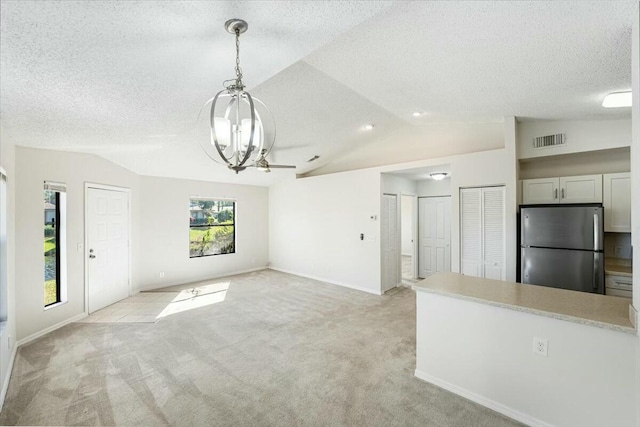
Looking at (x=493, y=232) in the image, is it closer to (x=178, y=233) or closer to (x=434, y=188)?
(x=434, y=188)

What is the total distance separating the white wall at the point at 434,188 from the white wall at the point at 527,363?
4201mm

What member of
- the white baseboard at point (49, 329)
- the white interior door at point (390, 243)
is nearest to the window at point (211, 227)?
the white baseboard at point (49, 329)

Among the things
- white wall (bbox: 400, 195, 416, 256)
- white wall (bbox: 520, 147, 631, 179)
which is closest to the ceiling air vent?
white wall (bbox: 520, 147, 631, 179)

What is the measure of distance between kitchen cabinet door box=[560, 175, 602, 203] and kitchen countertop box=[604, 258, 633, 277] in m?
0.79

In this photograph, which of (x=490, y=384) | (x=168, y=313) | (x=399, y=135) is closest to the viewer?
(x=490, y=384)

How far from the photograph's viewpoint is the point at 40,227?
3607mm

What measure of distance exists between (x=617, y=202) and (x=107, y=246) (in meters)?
7.32

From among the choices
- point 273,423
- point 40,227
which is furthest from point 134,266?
point 273,423

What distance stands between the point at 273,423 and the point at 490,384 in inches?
67.7

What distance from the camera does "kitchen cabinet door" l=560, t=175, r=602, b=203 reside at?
3537 millimetres

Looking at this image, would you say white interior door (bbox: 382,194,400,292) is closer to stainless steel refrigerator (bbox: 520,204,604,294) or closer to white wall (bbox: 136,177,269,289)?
stainless steel refrigerator (bbox: 520,204,604,294)

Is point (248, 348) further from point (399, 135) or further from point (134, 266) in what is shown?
point (399, 135)

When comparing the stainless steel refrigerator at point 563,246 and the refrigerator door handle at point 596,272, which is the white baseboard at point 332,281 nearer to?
the stainless steel refrigerator at point 563,246

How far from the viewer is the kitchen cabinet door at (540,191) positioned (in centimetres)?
381
